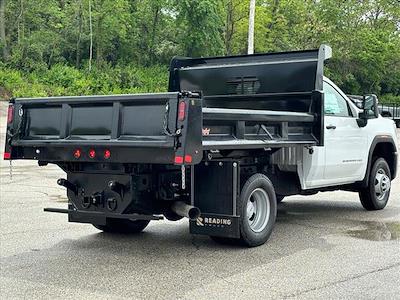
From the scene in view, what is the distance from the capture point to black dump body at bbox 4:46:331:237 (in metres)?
6.00

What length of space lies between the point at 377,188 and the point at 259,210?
3363 mm

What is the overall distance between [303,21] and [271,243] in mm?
44839

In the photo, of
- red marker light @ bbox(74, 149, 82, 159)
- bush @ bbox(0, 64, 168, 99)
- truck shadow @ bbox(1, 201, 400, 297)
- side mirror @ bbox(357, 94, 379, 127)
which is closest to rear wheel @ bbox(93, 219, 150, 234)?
truck shadow @ bbox(1, 201, 400, 297)

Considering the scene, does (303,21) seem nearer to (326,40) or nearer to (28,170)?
(326,40)

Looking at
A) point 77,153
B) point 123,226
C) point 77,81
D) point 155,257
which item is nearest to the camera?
point 77,153

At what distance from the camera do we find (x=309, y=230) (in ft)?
27.6

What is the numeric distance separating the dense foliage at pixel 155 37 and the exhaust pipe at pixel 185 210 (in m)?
28.6

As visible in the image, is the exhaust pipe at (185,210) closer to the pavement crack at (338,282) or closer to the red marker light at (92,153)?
the red marker light at (92,153)

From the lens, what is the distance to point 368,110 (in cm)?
958

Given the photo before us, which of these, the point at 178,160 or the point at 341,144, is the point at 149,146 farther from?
the point at 341,144

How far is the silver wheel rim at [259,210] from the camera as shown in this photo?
24.1ft

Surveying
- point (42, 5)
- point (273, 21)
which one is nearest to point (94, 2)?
point (42, 5)

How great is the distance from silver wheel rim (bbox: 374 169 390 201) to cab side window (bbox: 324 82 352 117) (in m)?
1.33

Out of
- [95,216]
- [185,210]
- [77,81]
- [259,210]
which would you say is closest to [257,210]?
[259,210]
